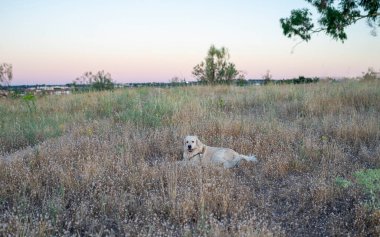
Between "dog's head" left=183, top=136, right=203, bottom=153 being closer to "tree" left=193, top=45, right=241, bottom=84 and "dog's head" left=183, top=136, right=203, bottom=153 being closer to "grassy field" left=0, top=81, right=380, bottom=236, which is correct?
"grassy field" left=0, top=81, right=380, bottom=236

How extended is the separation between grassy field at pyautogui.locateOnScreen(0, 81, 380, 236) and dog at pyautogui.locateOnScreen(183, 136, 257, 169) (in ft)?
0.72

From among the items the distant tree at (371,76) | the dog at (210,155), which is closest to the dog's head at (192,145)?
the dog at (210,155)

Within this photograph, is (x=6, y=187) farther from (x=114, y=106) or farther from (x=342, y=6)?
(x=342, y=6)

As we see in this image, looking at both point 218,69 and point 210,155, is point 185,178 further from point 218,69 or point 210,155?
point 218,69

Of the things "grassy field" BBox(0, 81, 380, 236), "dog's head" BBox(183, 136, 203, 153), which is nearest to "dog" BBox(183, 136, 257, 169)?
Answer: "dog's head" BBox(183, 136, 203, 153)

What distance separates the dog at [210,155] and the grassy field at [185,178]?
219 mm

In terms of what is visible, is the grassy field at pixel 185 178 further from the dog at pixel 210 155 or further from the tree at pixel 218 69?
the tree at pixel 218 69

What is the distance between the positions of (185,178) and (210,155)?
1.20 m

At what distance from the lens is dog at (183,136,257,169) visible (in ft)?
19.2

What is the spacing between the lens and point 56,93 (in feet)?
54.2

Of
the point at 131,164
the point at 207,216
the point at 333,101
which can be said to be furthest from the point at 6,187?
the point at 333,101

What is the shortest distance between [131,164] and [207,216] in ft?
6.92

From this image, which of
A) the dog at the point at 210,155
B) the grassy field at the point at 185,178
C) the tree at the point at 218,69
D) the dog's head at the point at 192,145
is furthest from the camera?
the tree at the point at 218,69

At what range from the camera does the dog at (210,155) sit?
585cm
